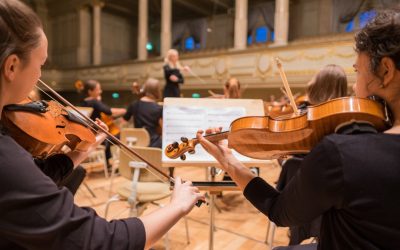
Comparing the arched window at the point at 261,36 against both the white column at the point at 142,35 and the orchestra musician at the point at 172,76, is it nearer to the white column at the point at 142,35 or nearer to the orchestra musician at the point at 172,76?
the white column at the point at 142,35

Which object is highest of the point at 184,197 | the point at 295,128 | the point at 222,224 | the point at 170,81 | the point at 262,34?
the point at 262,34

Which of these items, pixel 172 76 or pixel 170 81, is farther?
pixel 170 81

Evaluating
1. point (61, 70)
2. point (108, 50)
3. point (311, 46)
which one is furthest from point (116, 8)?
point (311, 46)

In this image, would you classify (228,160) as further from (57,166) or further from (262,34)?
(262,34)

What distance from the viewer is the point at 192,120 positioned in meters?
1.98

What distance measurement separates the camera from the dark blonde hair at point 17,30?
0.70 metres

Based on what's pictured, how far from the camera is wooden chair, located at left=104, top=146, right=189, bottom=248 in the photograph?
7.04 feet

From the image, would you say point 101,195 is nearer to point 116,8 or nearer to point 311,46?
point 311,46

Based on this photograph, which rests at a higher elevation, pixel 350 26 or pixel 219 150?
pixel 350 26

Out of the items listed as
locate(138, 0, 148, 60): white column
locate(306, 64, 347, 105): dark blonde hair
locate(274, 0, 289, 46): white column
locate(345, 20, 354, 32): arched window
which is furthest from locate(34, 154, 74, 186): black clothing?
locate(345, 20, 354, 32): arched window

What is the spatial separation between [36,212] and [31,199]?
0.10 ft

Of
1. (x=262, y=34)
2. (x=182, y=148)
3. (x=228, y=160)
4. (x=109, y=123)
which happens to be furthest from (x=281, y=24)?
(x=228, y=160)

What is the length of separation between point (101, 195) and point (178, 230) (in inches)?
52.0

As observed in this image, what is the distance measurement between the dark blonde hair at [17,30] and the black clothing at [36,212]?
0.21m
